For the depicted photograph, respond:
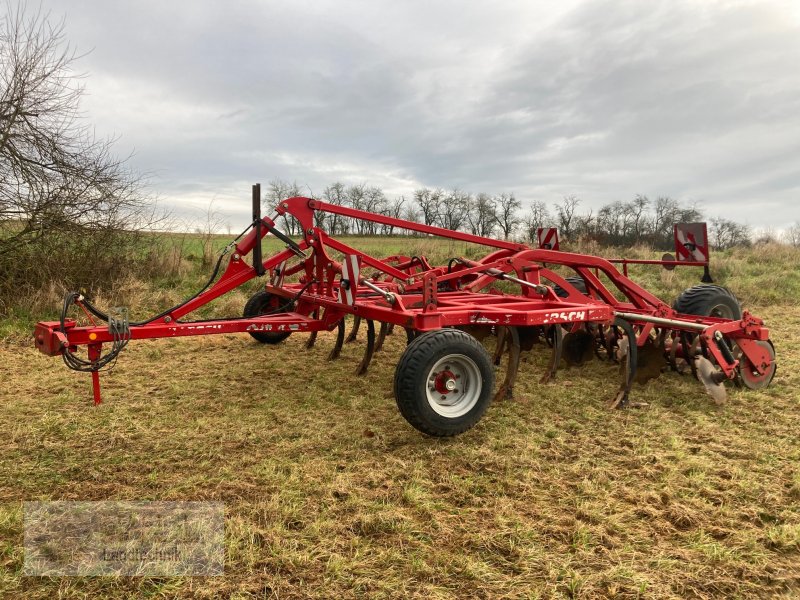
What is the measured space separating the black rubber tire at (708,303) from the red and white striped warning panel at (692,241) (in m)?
0.36

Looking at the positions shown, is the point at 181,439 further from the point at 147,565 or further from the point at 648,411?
the point at 648,411

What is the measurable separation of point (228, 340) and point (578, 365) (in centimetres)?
438

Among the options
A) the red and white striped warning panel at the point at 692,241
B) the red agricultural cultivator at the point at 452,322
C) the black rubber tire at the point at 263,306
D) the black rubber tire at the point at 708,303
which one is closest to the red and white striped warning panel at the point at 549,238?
the red agricultural cultivator at the point at 452,322

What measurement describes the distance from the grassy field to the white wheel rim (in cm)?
24

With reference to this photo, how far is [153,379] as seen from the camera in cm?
516

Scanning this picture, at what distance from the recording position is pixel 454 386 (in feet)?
12.2

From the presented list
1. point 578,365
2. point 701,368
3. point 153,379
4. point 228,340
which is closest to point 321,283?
point 153,379

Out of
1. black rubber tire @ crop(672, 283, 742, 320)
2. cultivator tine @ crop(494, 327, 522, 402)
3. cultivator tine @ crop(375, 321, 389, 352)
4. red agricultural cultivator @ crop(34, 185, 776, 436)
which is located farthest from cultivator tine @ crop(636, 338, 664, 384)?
cultivator tine @ crop(375, 321, 389, 352)

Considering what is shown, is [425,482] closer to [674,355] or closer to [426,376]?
[426,376]

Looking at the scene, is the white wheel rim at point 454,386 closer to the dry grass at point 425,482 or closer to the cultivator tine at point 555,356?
the dry grass at point 425,482

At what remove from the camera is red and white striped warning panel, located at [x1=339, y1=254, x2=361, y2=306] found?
4051 mm

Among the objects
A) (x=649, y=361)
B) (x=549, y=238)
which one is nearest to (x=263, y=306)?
(x=549, y=238)

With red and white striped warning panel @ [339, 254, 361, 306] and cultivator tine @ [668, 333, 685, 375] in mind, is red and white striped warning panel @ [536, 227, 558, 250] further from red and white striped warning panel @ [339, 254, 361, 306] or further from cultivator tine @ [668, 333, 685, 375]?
red and white striped warning panel @ [339, 254, 361, 306]

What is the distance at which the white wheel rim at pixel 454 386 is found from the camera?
144 inches
